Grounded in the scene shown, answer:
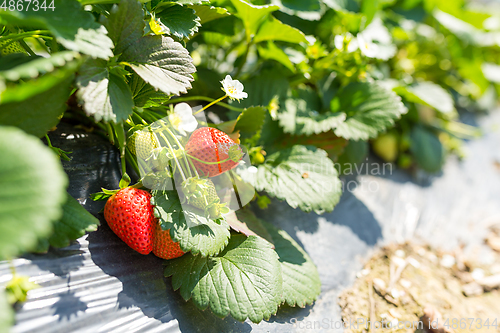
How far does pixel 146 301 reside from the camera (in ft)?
2.19

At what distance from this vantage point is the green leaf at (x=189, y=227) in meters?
0.63

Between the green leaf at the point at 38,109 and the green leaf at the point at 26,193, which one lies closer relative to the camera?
the green leaf at the point at 26,193

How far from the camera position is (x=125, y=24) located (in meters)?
0.61

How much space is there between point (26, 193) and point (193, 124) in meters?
0.33

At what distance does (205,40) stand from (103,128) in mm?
522

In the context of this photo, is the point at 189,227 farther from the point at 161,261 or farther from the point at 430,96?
the point at 430,96

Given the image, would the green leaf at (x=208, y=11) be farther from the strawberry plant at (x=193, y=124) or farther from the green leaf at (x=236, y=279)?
the green leaf at (x=236, y=279)

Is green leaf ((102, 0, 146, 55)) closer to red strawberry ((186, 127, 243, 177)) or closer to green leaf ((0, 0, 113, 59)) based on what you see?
green leaf ((0, 0, 113, 59))

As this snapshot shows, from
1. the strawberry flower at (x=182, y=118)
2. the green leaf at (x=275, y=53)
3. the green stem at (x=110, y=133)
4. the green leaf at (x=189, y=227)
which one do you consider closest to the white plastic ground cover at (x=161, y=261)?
the green stem at (x=110, y=133)

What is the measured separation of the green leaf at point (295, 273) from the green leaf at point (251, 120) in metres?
0.29

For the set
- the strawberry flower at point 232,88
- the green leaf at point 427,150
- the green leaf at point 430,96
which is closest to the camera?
the strawberry flower at point 232,88

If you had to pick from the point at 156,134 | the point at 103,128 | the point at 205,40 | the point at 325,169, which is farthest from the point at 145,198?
the point at 205,40

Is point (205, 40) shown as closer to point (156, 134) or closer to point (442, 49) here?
point (156, 134)

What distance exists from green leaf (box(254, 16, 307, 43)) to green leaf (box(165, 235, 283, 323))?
1.94 feet
